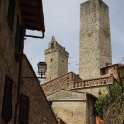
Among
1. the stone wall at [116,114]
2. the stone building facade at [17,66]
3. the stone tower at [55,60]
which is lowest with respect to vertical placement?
the stone wall at [116,114]

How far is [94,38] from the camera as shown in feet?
152

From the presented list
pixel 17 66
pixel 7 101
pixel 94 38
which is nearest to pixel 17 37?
pixel 17 66

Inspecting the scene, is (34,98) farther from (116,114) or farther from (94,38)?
(94,38)

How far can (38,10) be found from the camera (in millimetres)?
9125

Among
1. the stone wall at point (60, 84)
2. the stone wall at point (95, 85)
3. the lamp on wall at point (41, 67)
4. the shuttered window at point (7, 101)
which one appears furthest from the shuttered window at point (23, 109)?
the stone wall at point (60, 84)

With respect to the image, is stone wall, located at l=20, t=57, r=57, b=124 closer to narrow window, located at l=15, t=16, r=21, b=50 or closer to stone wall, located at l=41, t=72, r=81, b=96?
narrow window, located at l=15, t=16, r=21, b=50

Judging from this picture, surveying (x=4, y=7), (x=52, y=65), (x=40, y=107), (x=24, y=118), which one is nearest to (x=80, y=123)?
(x=40, y=107)

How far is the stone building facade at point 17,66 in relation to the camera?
731cm

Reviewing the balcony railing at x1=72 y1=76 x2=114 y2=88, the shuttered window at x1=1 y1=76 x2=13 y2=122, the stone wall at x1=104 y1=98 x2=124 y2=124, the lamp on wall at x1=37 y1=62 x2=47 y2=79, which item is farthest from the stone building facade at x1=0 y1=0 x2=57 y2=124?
the balcony railing at x1=72 y1=76 x2=114 y2=88

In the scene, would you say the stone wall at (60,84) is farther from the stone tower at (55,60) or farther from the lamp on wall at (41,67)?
the lamp on wall at (41,67)

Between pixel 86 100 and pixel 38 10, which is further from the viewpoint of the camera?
pixel 86 100

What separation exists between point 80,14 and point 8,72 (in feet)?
137

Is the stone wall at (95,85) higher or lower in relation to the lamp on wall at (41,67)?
higher

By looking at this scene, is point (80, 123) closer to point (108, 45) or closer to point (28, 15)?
point (28, 15)
